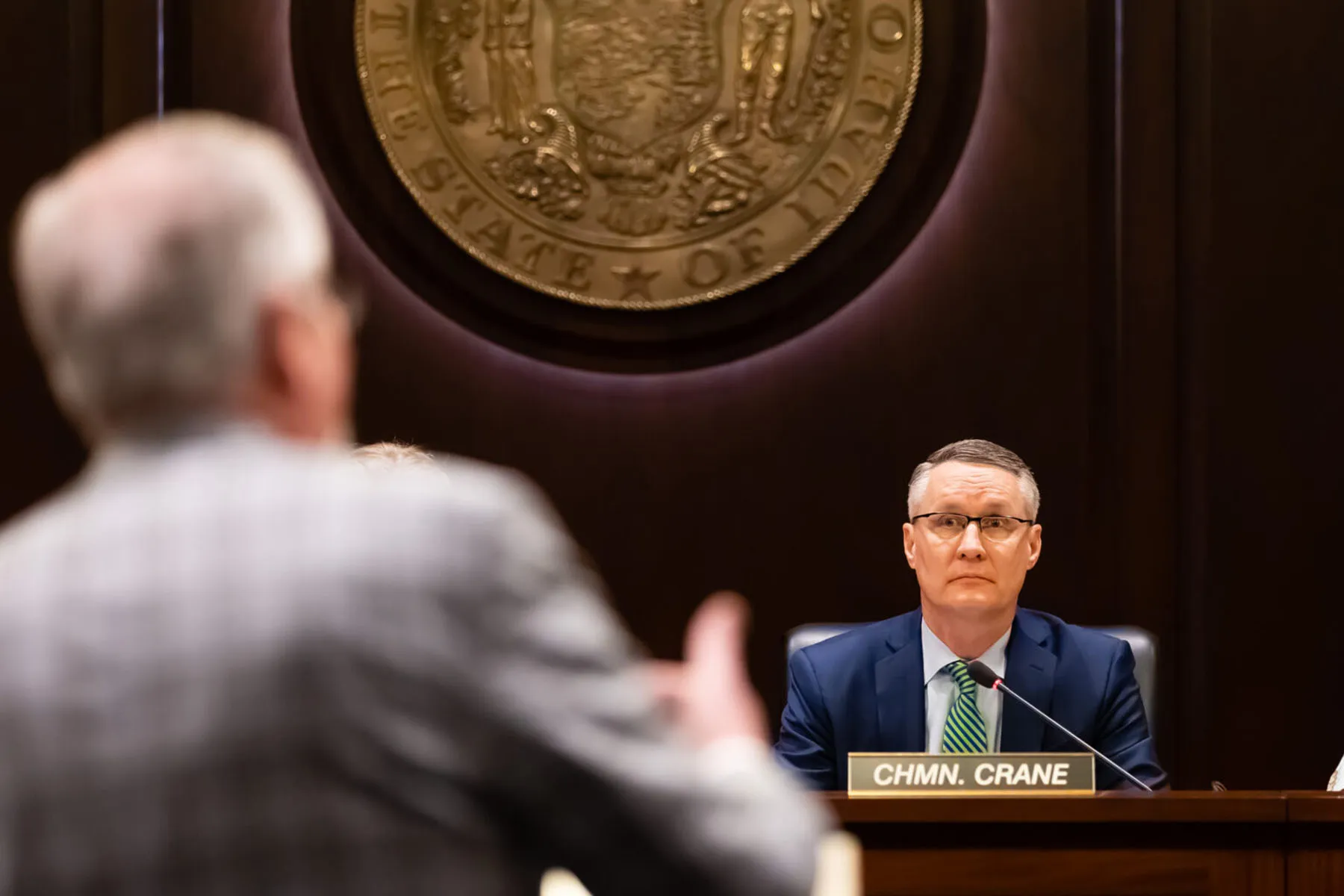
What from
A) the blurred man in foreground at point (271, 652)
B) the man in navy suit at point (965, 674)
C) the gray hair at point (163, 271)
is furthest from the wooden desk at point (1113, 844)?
the gray hair at point (163, 271)

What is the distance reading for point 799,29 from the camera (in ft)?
14.1

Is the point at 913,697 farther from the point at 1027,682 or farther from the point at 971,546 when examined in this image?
the point at 971,546

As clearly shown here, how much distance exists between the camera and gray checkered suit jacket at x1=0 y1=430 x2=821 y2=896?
2.82 feet

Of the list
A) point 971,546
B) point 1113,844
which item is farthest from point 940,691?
point 1113,844

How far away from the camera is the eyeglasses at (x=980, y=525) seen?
351 cm

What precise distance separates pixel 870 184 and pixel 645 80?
613 mm

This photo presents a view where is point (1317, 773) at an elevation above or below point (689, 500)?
below

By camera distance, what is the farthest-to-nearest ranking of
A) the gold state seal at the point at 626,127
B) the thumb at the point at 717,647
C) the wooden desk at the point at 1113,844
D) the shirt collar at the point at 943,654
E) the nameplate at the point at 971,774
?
1. the gold state seal at the point at 626,127
2. the shirt collar at the point at 943,654
3. the nameplate at the point at 971,774
4. the wooden desk at the point at 1113,844
5. the thumb at the point at 717,647

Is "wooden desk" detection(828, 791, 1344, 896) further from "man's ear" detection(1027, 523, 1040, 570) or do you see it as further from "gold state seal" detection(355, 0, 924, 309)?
"gold state seal" detection(355, 0, 924, 309)

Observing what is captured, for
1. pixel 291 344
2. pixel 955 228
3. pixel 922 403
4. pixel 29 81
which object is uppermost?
pixel 29 81

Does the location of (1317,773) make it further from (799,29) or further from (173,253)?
(173,253)

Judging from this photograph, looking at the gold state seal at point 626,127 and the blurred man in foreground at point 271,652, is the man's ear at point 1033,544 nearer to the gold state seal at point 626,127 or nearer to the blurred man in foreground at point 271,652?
the gold state seal at point 626,127

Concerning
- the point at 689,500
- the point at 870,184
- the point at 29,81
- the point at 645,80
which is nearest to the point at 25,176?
the point at 29,81

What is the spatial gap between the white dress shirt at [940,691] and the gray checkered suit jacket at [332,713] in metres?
2.45
